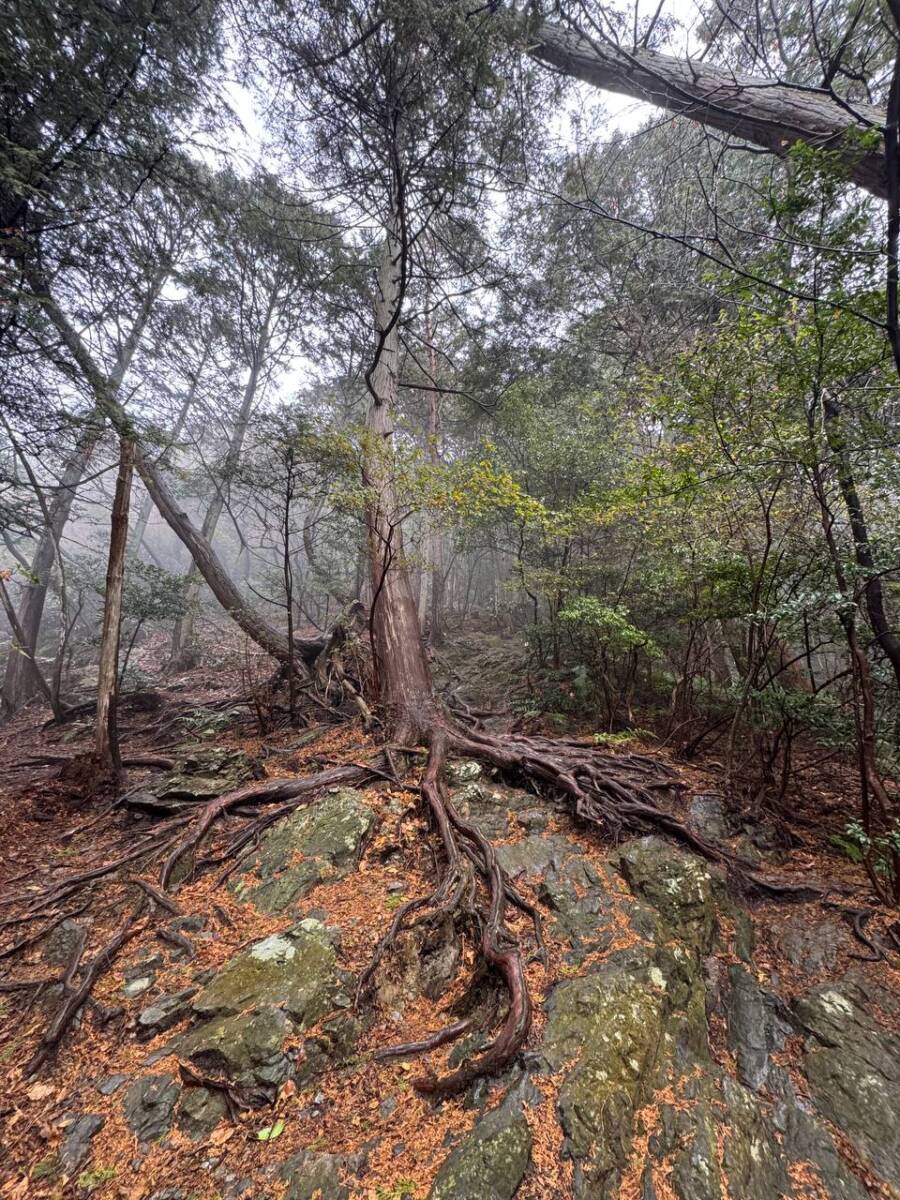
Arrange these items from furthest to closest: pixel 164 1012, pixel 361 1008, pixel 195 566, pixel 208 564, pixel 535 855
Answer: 1. pixel 195 566
2. pixel 208 564
3. pixel 535 855
4. pixel 361 1008
5. pixel 164 1012

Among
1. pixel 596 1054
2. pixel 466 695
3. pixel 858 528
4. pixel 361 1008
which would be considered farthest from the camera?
pixel 466 695

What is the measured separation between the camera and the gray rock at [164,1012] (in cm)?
254

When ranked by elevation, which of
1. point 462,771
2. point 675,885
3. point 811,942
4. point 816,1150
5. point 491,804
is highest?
point 462,771

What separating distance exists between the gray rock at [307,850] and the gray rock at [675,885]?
2.48m

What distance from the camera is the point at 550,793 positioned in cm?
506

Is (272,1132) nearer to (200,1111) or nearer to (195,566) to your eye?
(200,1111)

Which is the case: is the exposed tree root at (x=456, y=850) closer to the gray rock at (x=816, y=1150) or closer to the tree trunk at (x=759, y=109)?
the gray rock at (x=816, y=1150)

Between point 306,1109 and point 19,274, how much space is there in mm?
A: 7111

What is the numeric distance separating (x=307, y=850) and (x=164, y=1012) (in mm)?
1359

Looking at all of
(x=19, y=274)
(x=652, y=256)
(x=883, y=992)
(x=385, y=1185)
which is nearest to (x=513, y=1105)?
(x=385, y=1185)

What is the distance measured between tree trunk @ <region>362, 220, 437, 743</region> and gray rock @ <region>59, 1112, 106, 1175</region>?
3.73 meters

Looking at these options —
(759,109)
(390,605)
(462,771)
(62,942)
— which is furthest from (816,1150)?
(759,109)

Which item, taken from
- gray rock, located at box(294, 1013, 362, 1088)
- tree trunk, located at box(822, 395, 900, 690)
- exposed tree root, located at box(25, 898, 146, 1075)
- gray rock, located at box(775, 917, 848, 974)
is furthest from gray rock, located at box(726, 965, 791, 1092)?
exposed tree root, located at box(25, 898, 146, 1075)

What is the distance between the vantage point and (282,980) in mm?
2707
